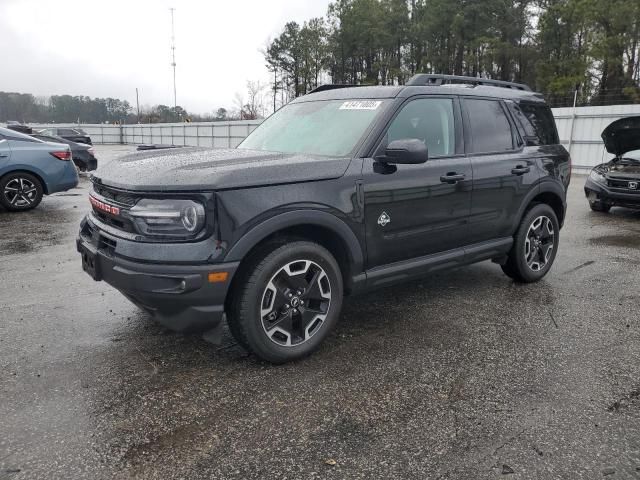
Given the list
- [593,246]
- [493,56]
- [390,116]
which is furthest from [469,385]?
[493,56]

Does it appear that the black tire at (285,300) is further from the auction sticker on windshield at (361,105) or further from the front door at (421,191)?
the auction sticker on windshield at (361,105)

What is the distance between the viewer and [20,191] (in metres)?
9.14

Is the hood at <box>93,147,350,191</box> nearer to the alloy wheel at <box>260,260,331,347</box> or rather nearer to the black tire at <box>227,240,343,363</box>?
the black tire at <box>227,240,343,363</box>

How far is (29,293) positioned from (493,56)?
4249 centimetres

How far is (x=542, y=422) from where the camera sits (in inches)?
109

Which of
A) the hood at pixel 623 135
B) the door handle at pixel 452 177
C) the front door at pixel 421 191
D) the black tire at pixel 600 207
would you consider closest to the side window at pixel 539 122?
the front door at pixel 421 191

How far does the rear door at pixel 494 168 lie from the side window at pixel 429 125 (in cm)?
21

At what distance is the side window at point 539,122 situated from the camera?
509cm

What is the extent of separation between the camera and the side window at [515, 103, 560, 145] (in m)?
5.09

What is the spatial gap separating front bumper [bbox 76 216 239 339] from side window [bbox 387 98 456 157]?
1691 millimetres

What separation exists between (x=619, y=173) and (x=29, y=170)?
1049 centimetres

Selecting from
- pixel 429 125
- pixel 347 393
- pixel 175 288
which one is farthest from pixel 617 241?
pixel 175 288

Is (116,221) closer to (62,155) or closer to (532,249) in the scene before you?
(532,249)

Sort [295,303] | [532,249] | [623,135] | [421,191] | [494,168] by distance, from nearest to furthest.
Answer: [295,303] → [421,191] → [494,168] → [532,249] → [623,135]
